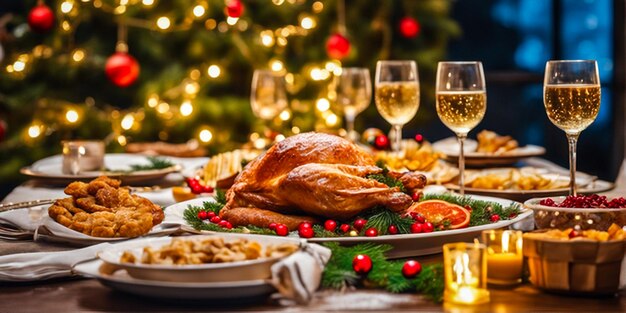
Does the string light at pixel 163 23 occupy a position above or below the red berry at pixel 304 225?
above

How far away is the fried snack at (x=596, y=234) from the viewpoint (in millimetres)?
1320

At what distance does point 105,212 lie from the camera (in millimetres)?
1756

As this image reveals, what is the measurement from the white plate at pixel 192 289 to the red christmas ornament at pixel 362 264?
0.16 meters

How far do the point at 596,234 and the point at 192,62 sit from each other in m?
5.23

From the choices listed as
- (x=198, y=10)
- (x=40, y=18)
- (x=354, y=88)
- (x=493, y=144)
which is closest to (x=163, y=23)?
(x=198, y=10)

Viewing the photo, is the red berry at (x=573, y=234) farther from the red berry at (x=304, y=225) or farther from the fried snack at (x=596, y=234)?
the red berry at (x=304, y=225)

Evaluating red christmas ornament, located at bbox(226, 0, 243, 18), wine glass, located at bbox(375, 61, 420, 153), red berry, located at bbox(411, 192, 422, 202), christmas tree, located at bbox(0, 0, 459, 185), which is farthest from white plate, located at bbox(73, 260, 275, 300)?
christmas tree, located at bbox(0, 0, 459, 185)

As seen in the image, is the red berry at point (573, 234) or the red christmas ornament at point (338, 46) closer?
the red berry at point (573, 234)

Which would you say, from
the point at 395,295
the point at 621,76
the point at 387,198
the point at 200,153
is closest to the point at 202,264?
the point at 395,295

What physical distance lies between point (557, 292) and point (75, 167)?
1.73 metres

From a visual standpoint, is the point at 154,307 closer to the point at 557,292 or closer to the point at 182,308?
the point at 182,308

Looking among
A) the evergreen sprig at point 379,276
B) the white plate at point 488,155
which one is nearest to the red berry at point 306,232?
the evergreen sprig at point 379,276

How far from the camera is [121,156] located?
2.99 m

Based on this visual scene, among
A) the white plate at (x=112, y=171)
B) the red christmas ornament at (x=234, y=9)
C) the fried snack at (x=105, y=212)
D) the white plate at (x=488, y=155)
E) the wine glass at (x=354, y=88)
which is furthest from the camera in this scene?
the red christmas ornament at (x=234, y=9)
